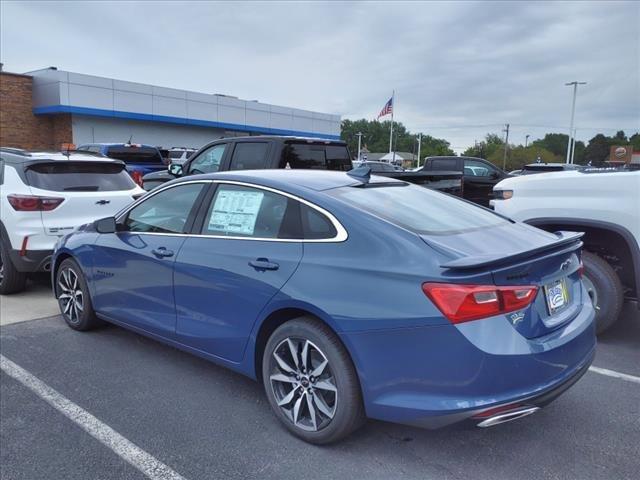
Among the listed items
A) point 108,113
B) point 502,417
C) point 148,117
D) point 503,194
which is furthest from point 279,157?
point 148,117

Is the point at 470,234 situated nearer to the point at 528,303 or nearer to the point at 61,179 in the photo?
the point at 528,303

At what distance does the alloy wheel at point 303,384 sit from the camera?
2922mm

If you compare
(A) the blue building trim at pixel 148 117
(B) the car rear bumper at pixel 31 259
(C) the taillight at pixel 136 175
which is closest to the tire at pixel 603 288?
(B) the car rear bumper at pixel 31 259

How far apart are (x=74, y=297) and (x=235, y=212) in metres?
2.32

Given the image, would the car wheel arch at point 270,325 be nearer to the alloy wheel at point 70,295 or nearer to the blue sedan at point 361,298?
the blue sedan at point 361,298

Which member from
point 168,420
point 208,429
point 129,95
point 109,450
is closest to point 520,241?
point 208,429

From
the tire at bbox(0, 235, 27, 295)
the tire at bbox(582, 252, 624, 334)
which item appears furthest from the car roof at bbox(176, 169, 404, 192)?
the tire at bbox(0, 235, 27, 295)

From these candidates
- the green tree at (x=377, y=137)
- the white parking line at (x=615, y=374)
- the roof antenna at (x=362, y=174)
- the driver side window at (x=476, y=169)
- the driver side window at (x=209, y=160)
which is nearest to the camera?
the roof antenna at (x=362, y=174)

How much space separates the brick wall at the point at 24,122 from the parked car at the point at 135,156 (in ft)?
50.2

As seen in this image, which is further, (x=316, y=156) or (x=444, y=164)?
(x=444, y=164)

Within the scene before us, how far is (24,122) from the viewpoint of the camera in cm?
2788

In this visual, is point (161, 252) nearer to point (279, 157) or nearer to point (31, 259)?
point (31, 259)

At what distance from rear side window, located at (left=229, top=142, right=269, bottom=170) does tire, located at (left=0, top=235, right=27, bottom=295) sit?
10.4 feet

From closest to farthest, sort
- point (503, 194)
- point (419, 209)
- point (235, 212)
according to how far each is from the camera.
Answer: point (419, 209), point (235, 212), point (503, 194)
